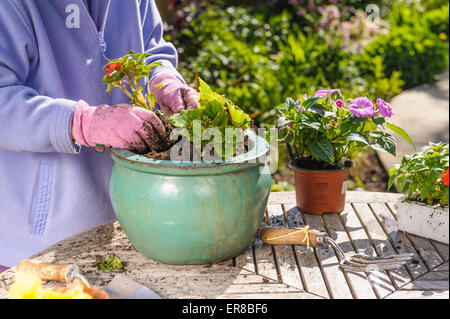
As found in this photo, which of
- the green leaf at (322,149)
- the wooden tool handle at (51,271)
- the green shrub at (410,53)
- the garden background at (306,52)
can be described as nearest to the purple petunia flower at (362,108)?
the green leaf at (322,149)

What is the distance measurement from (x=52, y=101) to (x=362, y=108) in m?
0.95

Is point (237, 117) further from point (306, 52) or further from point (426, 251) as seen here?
point (306, 52)

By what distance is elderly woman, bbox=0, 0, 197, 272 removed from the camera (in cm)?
129

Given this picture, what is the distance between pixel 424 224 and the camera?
143 centimetres

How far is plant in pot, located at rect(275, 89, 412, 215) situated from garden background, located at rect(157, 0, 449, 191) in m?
1.47

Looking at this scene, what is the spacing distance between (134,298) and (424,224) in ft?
2.78

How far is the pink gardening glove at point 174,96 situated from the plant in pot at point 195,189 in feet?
0.70

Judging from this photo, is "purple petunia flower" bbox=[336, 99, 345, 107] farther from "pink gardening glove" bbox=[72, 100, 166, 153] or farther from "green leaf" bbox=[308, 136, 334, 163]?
"pink gardening glove" bbox=[72, 100, 166, 153]

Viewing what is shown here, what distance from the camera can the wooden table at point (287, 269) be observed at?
1.21 m

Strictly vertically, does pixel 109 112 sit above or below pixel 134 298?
above

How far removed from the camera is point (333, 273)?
51.0 inches

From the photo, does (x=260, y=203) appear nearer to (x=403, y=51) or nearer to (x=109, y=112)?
(x=109, y=112)

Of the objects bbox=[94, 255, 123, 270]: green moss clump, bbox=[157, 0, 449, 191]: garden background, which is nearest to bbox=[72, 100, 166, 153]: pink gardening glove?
bbox=[94, 255, 123, 270]: green moss clump
